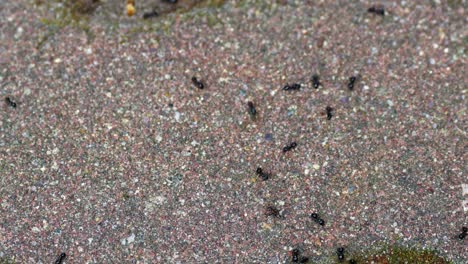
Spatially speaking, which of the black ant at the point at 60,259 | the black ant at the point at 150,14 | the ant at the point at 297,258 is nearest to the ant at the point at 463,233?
the ant at the point at 297,258

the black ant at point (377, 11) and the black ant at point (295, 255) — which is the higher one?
the black ant at point (377, 11)

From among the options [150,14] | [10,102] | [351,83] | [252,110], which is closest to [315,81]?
[351,83]

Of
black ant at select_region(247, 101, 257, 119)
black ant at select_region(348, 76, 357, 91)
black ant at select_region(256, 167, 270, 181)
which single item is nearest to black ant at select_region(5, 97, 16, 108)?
black ant at select_region(247, 101, 257, 119)

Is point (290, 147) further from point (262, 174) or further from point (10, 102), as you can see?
point (10, 102)

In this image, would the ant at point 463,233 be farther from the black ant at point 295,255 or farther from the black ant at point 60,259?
the black ant at point 60,259

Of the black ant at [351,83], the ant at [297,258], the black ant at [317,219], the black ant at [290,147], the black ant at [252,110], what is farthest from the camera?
the black ant at [351,83]

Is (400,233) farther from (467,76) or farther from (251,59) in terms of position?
(251,59)

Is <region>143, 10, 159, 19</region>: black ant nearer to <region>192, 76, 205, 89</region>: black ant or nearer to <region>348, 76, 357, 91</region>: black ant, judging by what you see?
<region>192, 76, 205, 89</region>: black ant

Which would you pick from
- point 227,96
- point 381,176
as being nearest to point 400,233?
point 381,176
